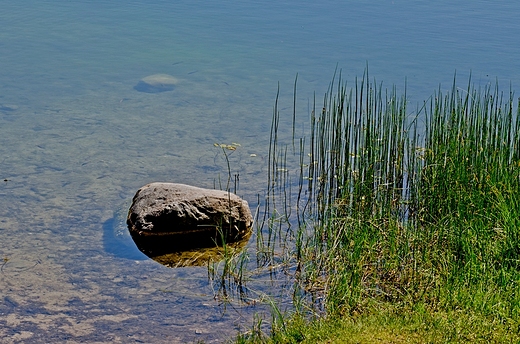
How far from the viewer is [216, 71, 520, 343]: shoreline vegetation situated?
2934mm

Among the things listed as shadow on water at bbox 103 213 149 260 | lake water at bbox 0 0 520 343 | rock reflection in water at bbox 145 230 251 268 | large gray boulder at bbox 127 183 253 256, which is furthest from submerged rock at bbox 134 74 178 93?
rock reflection in water at bbox 145 230 251 268

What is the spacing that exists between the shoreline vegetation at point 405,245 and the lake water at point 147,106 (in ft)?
1.50

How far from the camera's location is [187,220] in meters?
4.29

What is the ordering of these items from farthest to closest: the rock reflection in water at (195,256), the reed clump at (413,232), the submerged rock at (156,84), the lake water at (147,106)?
the submerged rock at (156,84) → the rock reflection in water at (195,256) → the lake water at (147,106) → the reed clump at (413,232)

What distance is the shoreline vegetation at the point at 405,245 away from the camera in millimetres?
2934

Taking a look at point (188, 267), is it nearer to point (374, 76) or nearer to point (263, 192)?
point (263, 192)

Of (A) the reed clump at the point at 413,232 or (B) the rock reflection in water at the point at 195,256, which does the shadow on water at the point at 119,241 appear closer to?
(B) the rock reflection in water at the point at 195,256

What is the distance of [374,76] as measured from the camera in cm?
738

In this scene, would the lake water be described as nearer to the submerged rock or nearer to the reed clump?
the submerged rock

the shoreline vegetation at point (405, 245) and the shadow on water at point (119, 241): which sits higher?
the shoreline vegetation at point (405, 245)

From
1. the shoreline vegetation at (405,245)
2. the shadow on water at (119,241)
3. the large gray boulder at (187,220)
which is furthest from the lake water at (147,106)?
the shoreline vegetation at (405,245)

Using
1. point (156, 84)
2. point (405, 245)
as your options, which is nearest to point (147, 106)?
point (156, 84)

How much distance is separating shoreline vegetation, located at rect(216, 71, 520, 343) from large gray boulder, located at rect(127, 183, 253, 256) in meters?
0.21

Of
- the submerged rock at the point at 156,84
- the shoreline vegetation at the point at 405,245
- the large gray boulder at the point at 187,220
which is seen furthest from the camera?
the submerged rock at the point at 156,84
